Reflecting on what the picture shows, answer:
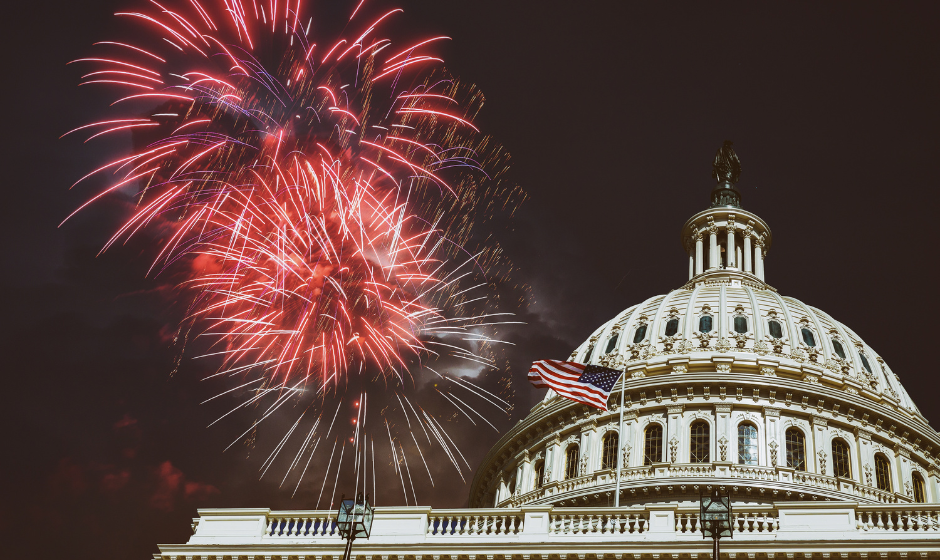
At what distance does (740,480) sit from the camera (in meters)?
50.0

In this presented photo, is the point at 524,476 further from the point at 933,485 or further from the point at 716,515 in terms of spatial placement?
the point at 716,515

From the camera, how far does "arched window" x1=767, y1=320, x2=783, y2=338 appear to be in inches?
2461

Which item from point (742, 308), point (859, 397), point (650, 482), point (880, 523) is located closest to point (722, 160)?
point (742, 308)

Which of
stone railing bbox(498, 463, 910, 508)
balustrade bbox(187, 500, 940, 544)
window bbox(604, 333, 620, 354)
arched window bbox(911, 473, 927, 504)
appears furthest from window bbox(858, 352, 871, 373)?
balustrade bbox(187, 500, 940, 544)

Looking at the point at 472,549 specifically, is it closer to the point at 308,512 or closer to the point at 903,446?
the point at 308,512

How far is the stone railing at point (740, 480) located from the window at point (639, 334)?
13.0 meters

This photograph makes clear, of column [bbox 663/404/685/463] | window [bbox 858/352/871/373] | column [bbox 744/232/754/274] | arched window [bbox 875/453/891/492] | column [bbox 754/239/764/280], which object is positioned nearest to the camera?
column [bbox 663/404/685/463]

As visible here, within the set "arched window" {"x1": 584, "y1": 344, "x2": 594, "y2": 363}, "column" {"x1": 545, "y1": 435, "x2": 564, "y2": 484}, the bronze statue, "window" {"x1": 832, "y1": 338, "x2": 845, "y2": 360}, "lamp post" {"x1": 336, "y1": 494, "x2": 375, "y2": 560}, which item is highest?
the bronze statue

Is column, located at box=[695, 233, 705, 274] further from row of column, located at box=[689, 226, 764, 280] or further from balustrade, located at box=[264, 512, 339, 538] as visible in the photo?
balustrade, located at box=[264, 512, 339, 538]

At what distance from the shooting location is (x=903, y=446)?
5591 centimetres

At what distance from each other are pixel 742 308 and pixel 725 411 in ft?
38.8

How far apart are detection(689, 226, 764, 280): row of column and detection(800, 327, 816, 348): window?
14.2m

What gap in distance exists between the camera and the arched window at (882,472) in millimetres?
53281

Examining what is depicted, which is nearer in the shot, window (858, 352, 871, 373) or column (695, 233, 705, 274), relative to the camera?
window (858, 352, 871, 373)
